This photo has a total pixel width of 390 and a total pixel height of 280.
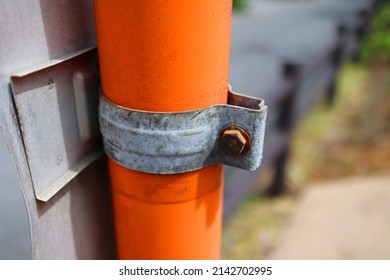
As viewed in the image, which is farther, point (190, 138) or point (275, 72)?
point (275, 72)

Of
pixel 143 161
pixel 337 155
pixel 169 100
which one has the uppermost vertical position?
pixel 169 100

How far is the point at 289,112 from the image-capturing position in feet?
9.25

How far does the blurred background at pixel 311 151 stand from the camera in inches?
104

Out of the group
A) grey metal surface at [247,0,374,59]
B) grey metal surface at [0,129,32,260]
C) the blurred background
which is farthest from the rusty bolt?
grey metal surface at [247,0,374,59]

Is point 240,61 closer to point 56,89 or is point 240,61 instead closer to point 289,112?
point 289,112

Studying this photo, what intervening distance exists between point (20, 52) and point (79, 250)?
1.43 feet

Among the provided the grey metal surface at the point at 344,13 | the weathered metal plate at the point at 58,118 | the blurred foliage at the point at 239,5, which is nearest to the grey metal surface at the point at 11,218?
the weathered metal plate at the point at 58,118

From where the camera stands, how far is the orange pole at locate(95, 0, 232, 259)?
0.59m

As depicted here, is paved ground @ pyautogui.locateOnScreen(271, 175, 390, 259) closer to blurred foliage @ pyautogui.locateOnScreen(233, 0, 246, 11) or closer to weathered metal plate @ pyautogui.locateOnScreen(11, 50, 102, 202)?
weathered metal plate @ pyautogui.locateOnScreen(11, 50, 102, 202)

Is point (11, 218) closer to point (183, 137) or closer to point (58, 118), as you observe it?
point (58, 118)

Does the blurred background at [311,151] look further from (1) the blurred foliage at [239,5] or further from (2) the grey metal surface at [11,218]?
(2) the grey metal surface at [11,218]

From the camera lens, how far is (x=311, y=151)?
3936mm
